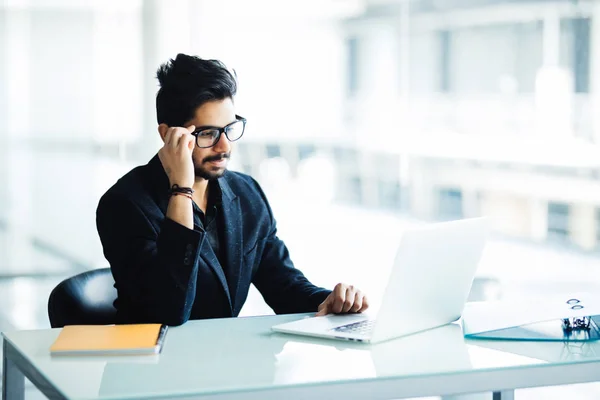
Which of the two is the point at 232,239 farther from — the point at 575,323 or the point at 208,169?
the point at 575,323

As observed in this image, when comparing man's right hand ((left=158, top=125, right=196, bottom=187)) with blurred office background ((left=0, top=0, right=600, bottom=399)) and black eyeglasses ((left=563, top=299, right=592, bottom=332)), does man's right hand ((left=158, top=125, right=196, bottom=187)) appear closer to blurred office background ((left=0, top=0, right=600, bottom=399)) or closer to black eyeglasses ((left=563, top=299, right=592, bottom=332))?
black eyeglasses ((left=563, top=299, right=592, bottom=332))

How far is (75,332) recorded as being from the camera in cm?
184

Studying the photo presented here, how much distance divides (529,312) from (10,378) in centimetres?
107

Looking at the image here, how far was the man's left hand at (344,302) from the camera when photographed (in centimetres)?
205

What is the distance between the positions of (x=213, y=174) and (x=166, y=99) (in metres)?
0.24

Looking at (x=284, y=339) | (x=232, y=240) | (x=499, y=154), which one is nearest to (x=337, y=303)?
(x=284, y=339)

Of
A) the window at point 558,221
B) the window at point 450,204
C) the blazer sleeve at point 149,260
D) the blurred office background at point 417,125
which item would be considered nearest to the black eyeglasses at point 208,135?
the blazer sleeve at point 149,260

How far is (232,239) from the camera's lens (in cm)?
233

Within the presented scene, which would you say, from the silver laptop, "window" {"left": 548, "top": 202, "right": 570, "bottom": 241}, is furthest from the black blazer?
"window" {"left": 548, "top": 202, "right": 570, "bottom": 241}

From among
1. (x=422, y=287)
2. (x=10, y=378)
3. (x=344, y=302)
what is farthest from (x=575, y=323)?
(x=10, y=378)

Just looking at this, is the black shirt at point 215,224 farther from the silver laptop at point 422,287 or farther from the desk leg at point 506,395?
the desk leg at point 506,395

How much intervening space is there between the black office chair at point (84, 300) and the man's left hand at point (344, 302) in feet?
1.86

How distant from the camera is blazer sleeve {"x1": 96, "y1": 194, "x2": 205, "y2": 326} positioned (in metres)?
1.96

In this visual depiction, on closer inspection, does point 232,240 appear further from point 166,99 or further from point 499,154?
point 499,154
